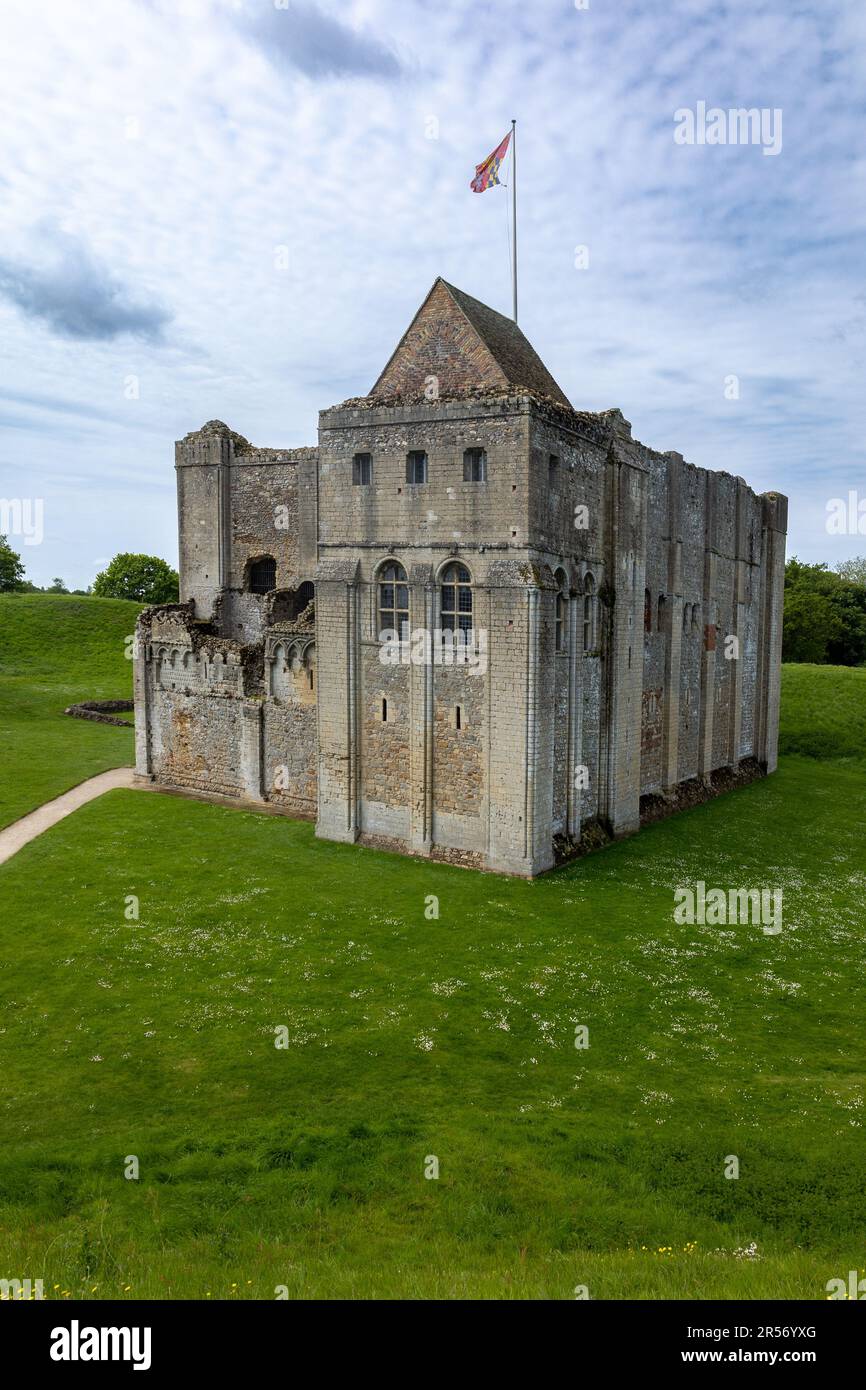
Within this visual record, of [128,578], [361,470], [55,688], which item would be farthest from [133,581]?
[361,470]

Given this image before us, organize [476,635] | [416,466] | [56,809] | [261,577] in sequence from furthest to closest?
[261,577] < [56,809] < [416,466] < [476,635]

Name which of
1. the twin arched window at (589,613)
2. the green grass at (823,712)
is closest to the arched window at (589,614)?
the twin arched window at (589,613)

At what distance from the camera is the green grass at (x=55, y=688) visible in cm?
3925

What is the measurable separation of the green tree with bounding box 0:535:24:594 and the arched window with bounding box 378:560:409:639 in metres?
81.1

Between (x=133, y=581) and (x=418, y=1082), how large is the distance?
8938 cm

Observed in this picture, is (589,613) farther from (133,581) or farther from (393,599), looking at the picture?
(133,581)

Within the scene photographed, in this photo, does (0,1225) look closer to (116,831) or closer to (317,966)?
(317,966)

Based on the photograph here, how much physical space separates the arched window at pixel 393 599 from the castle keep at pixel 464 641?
0.07 m

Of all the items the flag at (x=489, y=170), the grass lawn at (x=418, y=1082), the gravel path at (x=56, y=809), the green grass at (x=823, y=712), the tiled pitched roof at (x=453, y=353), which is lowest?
the grass lawn at (x=418, y=1082)

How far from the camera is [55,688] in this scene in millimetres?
60719

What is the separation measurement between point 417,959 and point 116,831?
564 inches

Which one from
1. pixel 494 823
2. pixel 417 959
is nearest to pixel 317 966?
pixel 417 959

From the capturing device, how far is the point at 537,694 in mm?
26234

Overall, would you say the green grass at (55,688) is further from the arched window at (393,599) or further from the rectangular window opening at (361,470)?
the rectangular window opening at (361,470)
